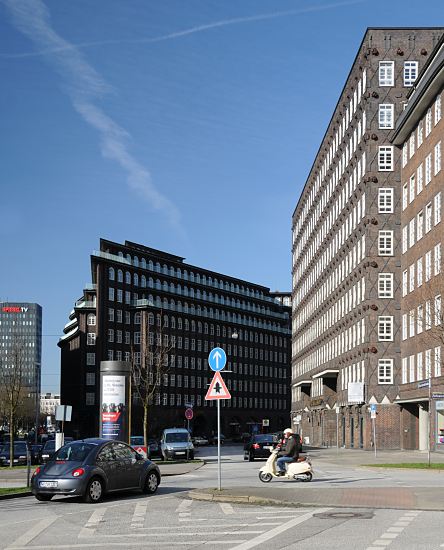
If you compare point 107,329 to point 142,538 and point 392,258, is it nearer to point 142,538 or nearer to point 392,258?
point 392,258

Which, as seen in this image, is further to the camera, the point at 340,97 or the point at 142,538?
the point at 340,97

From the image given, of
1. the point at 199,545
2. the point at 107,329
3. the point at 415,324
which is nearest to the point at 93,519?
the point at 199,545

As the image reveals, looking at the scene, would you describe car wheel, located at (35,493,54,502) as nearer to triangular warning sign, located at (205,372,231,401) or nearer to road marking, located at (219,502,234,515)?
road marking, located at (219,502,234,515)

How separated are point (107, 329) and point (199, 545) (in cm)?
12523

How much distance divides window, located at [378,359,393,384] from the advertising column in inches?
1321

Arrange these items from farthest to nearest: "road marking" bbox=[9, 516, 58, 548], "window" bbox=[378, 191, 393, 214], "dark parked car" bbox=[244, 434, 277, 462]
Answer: "window" bbox=[378, 191, 393, 214] < "dark parked car" bbox=[244, 434, 277, 462] < "road marking" bbox=[9, 516, 58, 548]

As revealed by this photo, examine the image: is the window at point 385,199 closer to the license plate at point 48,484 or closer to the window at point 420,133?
the window at point 420,133

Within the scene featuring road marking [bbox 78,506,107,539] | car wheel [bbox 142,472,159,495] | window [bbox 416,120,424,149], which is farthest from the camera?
window [bbox 416,120,424,149]

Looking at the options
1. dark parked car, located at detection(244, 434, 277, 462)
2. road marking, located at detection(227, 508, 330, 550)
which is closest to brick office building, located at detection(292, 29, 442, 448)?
dark parked car, located at detection(244, 434, 277, 462)

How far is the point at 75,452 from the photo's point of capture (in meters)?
21.9

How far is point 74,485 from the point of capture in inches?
829

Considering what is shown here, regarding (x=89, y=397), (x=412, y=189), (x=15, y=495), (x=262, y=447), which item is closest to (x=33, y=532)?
(x=15, y=495)

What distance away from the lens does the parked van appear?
52031mm

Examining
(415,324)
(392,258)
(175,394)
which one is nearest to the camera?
(415,324)
